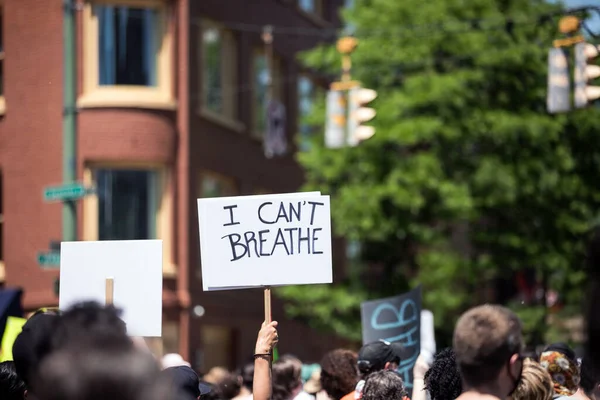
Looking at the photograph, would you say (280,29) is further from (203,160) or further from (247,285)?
(247,285)

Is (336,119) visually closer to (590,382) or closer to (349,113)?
(349,113)

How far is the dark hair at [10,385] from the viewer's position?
5.19 m

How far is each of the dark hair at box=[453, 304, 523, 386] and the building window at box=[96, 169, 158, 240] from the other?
56.5ft

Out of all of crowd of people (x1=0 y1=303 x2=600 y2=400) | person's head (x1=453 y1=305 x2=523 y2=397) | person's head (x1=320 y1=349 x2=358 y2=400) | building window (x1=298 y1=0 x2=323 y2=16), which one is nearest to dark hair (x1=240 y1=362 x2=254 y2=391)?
person's head (x1=320 y1=349 x2=358 y2=400)

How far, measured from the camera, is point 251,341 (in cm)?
2472

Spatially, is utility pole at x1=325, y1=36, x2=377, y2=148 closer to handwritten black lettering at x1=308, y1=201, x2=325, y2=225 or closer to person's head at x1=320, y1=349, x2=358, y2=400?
person's head at x1=320, y1=349, x2=358, y2=400

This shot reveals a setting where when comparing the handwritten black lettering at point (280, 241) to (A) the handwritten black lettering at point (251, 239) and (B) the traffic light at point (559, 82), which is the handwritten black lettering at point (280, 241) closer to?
(A) the handwritten black lettering at point (251, 239)

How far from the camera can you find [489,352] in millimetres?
3768

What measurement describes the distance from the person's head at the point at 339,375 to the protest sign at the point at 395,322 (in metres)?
1.68

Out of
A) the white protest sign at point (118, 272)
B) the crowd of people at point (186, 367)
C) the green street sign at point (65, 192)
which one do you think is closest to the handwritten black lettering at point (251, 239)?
the white protest sign at point (118, 272)

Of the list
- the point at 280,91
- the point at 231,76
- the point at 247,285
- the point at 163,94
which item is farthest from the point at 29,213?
the point at 247,285

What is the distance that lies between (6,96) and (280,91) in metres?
7.40

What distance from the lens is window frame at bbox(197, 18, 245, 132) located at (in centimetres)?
2245

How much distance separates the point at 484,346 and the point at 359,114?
35.5 feet
